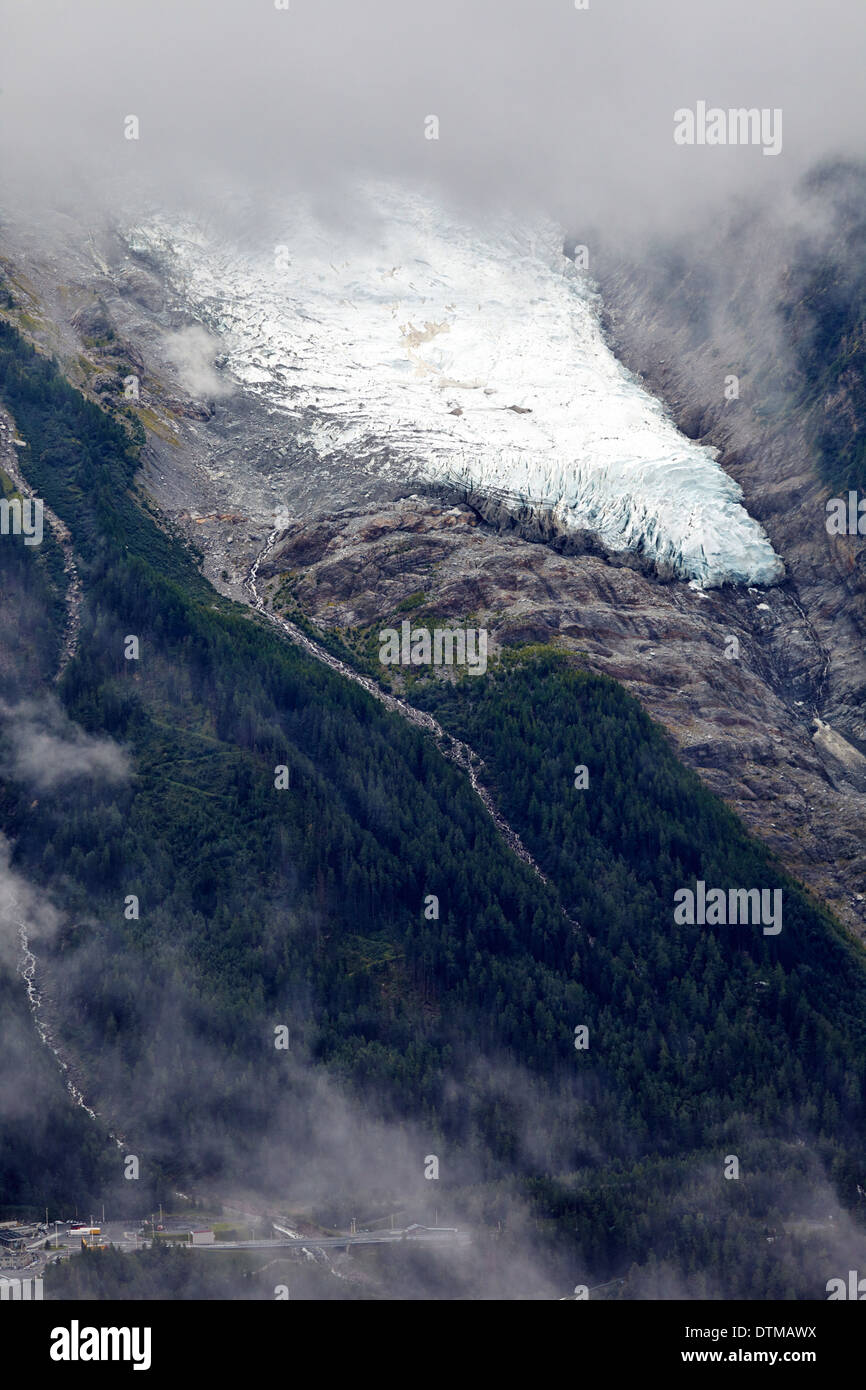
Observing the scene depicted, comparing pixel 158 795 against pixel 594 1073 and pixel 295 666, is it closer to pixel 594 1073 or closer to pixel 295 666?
pixel 295 666

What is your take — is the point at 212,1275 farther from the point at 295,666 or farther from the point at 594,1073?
the point at 295,666

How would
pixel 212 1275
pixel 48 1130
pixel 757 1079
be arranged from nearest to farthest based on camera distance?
pixel 212 1275
pixel 48 1130
pixel 757 1079

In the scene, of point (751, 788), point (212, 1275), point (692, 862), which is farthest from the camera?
point (751, 788)

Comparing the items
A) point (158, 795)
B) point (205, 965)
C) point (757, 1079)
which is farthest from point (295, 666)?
point (757, 1079)

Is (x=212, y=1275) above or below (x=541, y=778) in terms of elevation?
below

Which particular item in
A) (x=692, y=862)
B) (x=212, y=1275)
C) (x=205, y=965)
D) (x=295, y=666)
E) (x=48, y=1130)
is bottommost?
(x=212, y=1275)

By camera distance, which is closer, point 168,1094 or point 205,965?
point 168,1094
